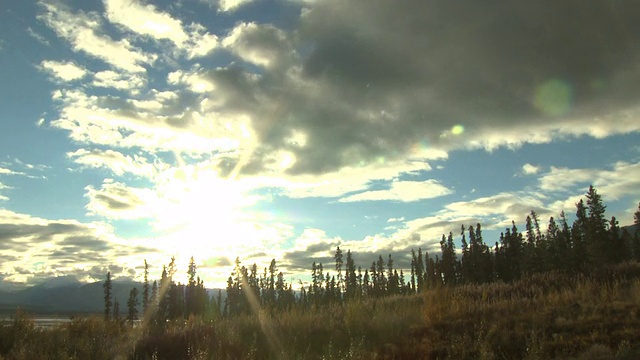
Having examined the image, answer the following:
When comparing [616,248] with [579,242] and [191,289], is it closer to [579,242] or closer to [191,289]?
[579,242]

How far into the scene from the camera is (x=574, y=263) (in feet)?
202

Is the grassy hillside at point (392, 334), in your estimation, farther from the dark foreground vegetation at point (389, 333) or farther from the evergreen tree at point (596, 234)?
the evergreen tree at point (596, 234)

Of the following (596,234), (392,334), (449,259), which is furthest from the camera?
(449,259)

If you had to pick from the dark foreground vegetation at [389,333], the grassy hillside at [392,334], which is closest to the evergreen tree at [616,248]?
the dark foreground vegetation at [389,333]

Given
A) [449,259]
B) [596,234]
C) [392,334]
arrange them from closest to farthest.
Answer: [392,334]
[596,234]
[449,259]

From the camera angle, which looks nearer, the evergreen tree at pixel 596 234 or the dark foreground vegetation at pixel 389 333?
the dark foreground vegetation at pixel 389 333

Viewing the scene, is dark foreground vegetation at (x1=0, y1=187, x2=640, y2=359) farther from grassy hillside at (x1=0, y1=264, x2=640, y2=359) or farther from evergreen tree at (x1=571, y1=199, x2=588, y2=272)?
evergreen tree at (x1=571, y1=199, x2=588, y2=272)

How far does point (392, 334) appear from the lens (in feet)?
34.5

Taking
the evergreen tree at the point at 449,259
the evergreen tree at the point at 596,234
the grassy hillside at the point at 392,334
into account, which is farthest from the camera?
the evergreen tree at the point at 449,259

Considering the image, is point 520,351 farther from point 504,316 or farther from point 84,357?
point 84,357

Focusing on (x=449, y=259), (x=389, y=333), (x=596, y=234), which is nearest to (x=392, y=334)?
(x=389, y=333)

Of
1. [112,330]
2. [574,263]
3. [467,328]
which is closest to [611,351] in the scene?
[467,328]

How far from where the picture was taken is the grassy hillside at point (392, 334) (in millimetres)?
8500

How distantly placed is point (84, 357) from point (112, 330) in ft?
10.7
